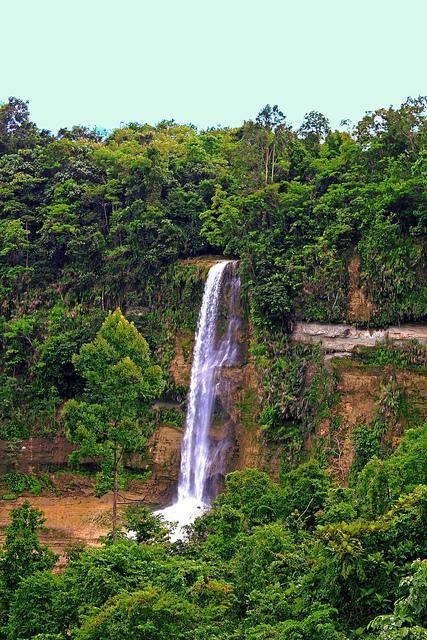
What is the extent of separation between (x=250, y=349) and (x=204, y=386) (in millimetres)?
2543

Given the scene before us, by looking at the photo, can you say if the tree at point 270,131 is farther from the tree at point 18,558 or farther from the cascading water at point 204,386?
the tree at point 18,558

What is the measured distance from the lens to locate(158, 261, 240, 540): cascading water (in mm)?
30031

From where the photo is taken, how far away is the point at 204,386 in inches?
1233

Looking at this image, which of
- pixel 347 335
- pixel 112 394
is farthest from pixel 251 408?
pixel 112 394

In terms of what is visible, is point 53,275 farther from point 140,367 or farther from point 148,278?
point 140,367

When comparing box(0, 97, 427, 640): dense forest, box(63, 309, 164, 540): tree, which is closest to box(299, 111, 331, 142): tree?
box(0, 97, 427, 640): dense forest

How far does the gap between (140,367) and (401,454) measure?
27.0 feet

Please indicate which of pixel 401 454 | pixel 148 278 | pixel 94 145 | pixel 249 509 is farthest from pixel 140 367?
pixel 94 145

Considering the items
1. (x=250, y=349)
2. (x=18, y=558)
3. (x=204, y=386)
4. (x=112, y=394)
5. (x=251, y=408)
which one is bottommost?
(x=18, y=558)

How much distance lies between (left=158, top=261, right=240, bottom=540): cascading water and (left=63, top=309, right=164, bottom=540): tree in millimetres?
8051

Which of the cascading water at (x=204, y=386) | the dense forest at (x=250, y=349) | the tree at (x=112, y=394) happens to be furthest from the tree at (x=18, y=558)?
the cascading water at (x=204, y=386)

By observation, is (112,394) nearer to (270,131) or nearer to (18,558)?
(18,558)

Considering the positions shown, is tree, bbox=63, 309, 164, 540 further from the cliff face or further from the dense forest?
the cliff face

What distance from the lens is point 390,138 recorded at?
2992cm
